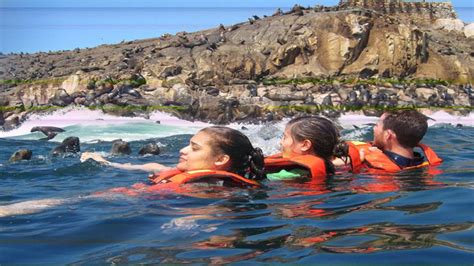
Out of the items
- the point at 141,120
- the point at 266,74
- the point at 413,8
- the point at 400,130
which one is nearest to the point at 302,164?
the point at 400,130

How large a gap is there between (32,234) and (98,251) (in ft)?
2.70

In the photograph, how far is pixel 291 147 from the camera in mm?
7180

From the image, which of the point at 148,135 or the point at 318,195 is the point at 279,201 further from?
the point at 148,135

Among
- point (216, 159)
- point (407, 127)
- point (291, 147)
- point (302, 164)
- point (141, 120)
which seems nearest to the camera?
point (216, 159)

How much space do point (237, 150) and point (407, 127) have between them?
2611 mm

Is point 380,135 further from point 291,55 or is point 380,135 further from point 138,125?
point 291,55

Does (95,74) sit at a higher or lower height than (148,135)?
higher

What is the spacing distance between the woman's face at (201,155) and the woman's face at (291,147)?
1248 millimetres

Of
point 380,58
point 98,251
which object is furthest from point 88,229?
point 380,58

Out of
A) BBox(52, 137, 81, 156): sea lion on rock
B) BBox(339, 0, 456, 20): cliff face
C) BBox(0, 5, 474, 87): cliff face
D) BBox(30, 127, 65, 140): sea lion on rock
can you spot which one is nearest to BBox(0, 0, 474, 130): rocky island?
BBox(0, 5, 474, 87): cliff face

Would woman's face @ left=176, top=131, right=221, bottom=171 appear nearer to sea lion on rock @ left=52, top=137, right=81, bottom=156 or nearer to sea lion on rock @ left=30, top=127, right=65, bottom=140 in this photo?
sea lion on rock @ left=52, top=137, right=81, bottom=156

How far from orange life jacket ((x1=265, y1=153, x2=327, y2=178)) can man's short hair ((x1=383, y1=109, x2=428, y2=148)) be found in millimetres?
1413

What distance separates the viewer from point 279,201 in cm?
571

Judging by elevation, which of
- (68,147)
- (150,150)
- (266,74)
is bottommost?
(150,150)
